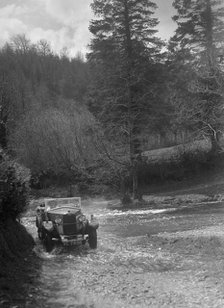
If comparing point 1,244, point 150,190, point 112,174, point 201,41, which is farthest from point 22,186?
point 201,41

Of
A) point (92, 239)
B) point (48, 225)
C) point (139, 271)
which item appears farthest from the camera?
point (48, 225)

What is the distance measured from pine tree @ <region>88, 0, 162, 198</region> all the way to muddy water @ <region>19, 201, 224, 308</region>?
18760 mm

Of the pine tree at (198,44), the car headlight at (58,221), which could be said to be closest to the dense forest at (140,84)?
the pine tree at (198,44)

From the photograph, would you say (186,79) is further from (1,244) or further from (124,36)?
(1,244)

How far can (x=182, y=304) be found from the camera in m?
9.63

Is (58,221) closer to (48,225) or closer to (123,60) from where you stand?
(48,225)

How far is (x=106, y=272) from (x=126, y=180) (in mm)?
29996

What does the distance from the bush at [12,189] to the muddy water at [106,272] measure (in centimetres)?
176

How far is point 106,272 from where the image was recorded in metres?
13.1

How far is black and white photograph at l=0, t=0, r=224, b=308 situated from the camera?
38.4ft

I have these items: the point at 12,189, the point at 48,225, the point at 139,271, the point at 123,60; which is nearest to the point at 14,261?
the point at 12,189

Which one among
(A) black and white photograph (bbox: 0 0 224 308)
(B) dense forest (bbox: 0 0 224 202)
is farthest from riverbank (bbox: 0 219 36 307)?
(B) dense forest (bbox: 0 0 224 202)

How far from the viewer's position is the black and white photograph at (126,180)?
38.4 ft

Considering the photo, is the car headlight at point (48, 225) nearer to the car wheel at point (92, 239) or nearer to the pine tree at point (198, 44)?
the car wheel at point (92, 239)
